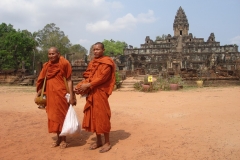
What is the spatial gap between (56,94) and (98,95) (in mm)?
675

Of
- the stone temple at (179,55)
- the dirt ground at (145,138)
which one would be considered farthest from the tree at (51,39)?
the dirt ground at (145,138)

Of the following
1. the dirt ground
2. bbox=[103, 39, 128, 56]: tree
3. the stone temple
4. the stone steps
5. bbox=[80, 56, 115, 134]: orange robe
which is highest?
bbox=[103, 39, 128, 56]: tree

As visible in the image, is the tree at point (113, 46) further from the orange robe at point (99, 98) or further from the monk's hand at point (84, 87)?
the monk's hand at point (84, 87)

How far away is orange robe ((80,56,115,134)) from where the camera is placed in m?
3.39

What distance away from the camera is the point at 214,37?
119 ft

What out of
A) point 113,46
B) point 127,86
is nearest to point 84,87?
point 127,86

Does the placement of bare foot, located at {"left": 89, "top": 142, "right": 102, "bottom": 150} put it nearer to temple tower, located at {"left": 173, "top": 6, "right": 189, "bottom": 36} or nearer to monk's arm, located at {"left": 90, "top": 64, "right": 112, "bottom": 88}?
monk's arm, located at {"left": 90, "top": 64, "right": 112, "bottom": 88}

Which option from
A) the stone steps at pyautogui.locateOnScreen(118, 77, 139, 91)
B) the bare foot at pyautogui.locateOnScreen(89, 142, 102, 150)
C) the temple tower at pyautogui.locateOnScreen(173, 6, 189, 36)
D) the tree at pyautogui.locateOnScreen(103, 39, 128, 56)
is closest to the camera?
the bare foot at pyautogui.locateOnScreen(89, 142, 102, 150)

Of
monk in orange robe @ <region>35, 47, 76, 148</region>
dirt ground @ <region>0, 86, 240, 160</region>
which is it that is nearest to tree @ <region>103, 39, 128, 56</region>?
dirt ground @ <region>0, 86, 240, 160</region>

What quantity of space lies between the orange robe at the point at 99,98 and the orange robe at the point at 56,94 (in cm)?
39

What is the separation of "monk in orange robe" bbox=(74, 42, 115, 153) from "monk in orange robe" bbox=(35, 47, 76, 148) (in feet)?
0.87

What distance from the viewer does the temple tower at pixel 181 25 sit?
3897 cm

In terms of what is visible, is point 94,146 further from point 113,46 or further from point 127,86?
point 113,46

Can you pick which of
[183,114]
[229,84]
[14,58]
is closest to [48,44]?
[14,58]
